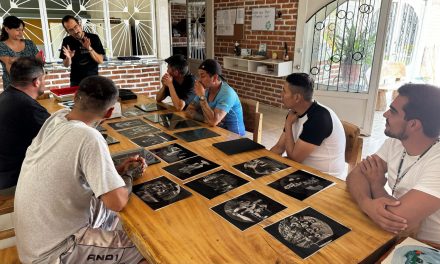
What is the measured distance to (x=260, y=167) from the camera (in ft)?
5.20

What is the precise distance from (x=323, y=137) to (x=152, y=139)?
1036 mm

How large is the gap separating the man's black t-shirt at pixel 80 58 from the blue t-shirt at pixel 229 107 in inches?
72.2

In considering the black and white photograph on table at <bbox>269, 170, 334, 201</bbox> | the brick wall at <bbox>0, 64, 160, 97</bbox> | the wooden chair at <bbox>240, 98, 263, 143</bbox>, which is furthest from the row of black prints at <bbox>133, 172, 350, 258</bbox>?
the brick wall at <bbox>0, 64, 160, 97</bbox>

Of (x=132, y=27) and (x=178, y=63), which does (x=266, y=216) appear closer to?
(x=178, y=63)

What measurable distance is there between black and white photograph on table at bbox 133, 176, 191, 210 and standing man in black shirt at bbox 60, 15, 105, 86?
260 centimetres

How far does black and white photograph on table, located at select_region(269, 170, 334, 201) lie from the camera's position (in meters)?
1.34

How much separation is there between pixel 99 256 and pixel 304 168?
3.39 feet

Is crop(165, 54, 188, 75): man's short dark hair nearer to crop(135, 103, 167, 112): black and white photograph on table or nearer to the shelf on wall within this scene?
crop(135, 103, 167, 112): black and white photograph on table

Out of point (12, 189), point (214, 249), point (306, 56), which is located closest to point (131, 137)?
point (12, 189)

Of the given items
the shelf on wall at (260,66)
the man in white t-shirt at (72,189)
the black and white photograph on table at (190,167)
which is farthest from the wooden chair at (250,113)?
the shelf on wall at (260,66)

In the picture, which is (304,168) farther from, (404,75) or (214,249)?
(404,75)

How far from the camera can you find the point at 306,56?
15.4ft

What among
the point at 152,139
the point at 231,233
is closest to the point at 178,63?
the point at 152,139

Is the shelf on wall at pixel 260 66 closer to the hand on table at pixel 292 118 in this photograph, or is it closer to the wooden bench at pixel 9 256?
the hand on table at pixel 292 118
